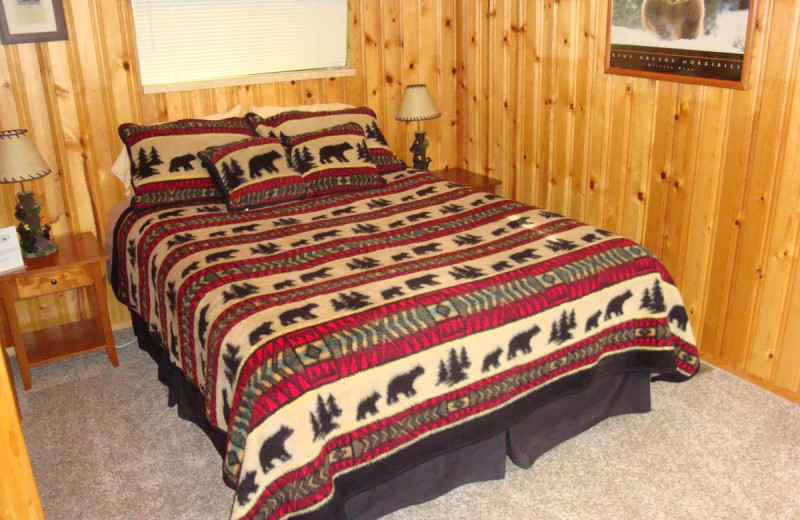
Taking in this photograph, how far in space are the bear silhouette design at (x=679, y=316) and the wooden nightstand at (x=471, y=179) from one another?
1548mm

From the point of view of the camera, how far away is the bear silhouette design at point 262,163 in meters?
3.31

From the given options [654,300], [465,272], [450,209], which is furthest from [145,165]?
[654,300]

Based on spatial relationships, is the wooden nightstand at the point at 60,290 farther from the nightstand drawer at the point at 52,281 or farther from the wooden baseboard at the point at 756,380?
the wooden baseboard at the point at 756,380

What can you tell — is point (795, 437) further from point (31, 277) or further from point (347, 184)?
point (31, 277)

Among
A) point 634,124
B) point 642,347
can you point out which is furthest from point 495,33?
point 642,347

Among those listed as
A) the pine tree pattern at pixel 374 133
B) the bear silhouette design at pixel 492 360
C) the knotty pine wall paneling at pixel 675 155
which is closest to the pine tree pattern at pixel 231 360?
the bear silhouette design at pixel 492 360

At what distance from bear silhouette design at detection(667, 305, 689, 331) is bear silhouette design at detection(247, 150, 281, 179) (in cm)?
184

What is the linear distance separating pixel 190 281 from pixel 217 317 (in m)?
0.33

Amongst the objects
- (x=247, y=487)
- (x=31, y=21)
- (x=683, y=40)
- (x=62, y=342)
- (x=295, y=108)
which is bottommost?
(x=62, y=342)

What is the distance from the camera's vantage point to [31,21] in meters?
3.21

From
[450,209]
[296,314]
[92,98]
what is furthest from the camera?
[92,98]

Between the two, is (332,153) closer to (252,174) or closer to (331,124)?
(331,124)

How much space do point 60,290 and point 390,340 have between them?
1.77 m

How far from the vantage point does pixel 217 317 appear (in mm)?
2301
